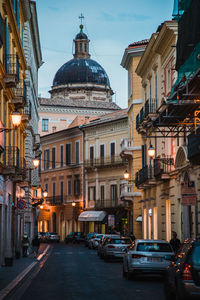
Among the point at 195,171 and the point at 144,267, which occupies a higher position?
the point at 195,171

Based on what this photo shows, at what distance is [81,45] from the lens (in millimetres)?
107188

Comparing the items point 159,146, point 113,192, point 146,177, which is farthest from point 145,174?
point 113,192

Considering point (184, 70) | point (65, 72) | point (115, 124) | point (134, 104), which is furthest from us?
point (65, 72)

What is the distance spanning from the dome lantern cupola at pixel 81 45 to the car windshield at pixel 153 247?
85345 mm

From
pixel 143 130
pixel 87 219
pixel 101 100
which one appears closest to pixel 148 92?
pixel 143 130

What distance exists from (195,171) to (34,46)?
28.6 metres

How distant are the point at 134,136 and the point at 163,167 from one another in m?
15.0

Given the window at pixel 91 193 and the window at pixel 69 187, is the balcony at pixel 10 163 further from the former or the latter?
the window at pixel 69 187

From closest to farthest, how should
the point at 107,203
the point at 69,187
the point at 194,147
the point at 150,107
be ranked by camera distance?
the point at 194,147
the point at 150,107
the point at 107,203
the point at 69,187

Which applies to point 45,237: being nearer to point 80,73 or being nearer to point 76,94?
point 76,94

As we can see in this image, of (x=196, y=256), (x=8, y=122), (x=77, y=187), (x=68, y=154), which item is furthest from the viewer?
(x=68, y=154)

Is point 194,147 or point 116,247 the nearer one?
point 194,147

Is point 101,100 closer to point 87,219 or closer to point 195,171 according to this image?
point 87,219

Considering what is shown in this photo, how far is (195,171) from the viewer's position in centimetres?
2906
